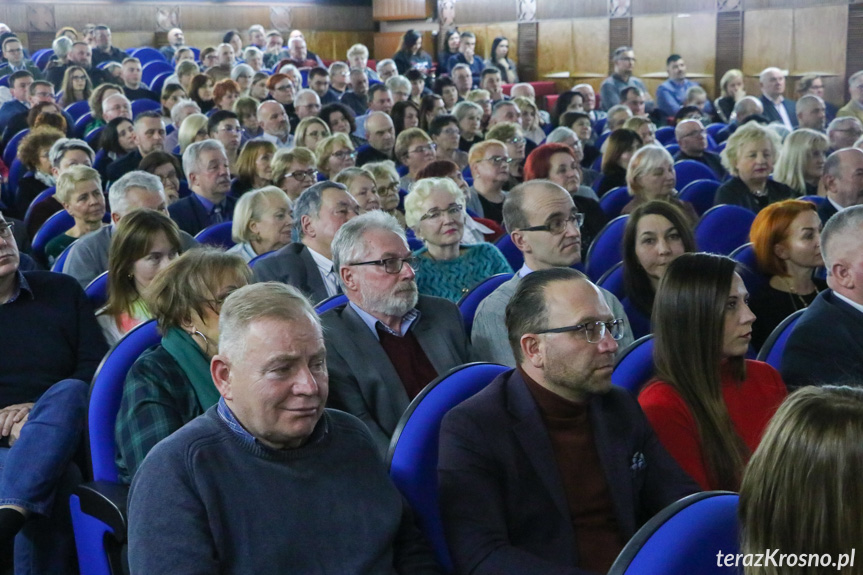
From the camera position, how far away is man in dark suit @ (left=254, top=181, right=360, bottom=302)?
3.67 m

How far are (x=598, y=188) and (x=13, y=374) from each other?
448cm

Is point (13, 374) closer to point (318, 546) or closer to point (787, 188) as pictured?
point (318, 546)

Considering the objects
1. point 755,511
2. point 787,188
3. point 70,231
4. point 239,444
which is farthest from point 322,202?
point 787,188

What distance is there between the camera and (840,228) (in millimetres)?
2947

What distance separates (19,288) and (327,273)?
3.86 feet

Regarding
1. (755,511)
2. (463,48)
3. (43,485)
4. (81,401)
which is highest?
(463,48)

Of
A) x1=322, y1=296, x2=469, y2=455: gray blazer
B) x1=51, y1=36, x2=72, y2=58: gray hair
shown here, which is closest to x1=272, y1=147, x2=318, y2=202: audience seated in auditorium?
x1=322, y1=296, x2=469, y2=455: gray blazer

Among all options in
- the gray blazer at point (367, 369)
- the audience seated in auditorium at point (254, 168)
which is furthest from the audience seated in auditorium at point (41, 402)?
the audience seated in auditorium at point (254, 168)

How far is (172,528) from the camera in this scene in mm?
1689

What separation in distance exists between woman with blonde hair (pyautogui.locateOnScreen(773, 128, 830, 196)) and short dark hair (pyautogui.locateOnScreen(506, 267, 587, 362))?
4.10 metres

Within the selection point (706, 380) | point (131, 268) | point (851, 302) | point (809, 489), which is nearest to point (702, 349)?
point (706, 380)

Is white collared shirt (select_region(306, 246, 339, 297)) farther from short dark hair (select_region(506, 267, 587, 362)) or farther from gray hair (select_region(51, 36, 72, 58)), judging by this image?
gray hair (select_region(51, 36, 72, 58))

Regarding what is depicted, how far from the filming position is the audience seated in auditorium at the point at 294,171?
528 cm

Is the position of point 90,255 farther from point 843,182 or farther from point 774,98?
point 774,98
